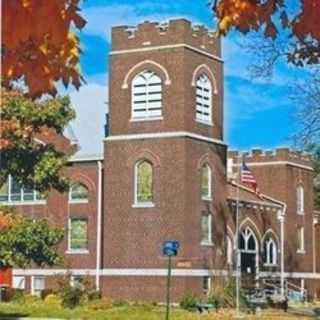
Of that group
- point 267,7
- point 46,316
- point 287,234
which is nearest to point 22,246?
point 46,316

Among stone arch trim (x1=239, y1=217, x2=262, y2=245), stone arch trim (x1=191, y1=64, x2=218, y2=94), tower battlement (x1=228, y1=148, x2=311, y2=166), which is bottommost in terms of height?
stone arch trim (x1=239, y1=217, x2=262, y2=245)

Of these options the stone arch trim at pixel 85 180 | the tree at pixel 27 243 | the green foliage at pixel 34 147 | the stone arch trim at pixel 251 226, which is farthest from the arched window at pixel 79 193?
the tree at pixel 27 243

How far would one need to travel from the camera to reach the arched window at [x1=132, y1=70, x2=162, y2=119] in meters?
48.2

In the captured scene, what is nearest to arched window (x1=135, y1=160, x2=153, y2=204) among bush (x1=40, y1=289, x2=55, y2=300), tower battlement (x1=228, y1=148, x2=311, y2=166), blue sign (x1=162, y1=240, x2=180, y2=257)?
bush (x1=40, y1=289, x2=55, y2=300)

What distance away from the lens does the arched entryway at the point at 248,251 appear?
2021 inches

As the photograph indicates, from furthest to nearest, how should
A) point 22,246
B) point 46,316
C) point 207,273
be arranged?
point 207,273 → point 46,316 → point 22,246

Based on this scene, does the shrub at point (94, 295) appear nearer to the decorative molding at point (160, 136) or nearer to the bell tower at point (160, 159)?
the bell tower at point (160, 159)

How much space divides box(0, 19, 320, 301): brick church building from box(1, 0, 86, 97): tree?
41.1 metres

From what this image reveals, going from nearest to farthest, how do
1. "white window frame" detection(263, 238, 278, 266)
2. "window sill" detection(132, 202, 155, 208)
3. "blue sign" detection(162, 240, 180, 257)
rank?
"blue sign" detection(162, 240, 180, 257) < "window sill" detection(132, 202, 155, 208) < "white window frame" detection(263, 238, 278, 266)

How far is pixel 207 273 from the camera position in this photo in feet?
154

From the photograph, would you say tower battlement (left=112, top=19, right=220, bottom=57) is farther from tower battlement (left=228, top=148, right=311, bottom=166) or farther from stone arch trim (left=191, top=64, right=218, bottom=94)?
tower battlement (left=228, top=148, right=311, bottom=166)

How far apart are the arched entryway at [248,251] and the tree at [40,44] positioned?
46377 millimetres

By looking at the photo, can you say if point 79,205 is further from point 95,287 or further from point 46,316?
point 46,316

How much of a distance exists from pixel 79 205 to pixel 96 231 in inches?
68.4
